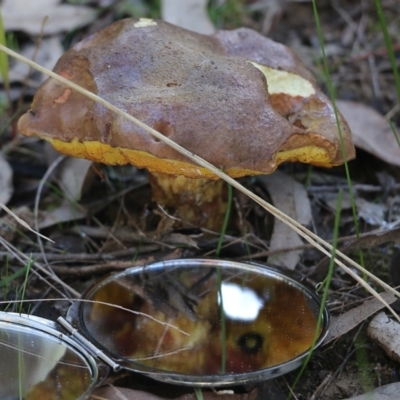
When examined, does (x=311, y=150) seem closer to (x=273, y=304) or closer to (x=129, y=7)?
(x=273, y=304)

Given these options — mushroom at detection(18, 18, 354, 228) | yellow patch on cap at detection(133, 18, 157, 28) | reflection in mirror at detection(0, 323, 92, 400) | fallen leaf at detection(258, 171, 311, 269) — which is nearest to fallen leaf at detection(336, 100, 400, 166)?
fallen leaf at detection(258, 171, 311, 269)

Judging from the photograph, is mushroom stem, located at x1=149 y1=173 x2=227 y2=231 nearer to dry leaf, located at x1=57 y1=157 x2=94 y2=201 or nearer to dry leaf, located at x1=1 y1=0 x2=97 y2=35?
dry leaf, located at x1=57 y1=157 x2=94 y2=201

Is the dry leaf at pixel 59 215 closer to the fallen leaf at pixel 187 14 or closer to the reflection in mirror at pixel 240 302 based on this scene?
the reflection in mirror at pixel 240 302

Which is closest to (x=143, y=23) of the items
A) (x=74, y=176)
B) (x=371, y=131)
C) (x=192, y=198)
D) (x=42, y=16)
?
(x=192, y=198)

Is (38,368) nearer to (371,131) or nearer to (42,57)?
(371,131)

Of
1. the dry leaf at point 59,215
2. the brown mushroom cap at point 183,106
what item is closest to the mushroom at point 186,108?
the brown mushroom cap at point 183,106
